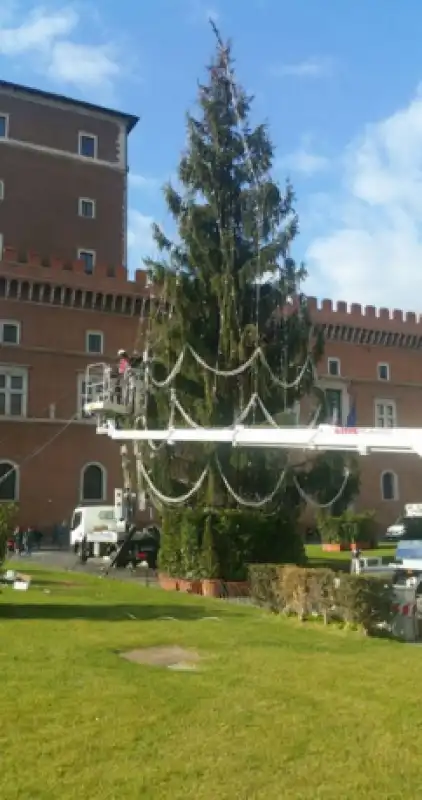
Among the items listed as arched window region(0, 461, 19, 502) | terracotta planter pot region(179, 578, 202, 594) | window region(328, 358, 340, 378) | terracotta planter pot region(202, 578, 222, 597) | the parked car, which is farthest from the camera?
window region(328, 358, 340, 378)

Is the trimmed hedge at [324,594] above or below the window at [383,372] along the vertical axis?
below

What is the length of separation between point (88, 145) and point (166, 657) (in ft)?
136

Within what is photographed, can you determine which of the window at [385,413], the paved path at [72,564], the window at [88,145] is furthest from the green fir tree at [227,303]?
the window at [385,413]

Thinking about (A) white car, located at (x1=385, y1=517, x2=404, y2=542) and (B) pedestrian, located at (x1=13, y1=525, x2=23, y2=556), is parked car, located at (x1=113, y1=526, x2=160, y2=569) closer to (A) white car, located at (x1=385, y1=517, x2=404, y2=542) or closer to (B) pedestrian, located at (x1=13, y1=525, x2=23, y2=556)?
(B) pedestrian, located at (x1=13, y1=525, x2=23, y2=556)

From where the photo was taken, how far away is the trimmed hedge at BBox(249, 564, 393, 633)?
11.2 meters

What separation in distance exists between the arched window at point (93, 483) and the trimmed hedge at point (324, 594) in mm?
26000

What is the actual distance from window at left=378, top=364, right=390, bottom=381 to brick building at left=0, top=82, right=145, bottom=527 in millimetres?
16612

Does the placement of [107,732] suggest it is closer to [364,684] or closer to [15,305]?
[364,684]

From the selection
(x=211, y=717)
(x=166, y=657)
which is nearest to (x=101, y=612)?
(x=166, y=657)

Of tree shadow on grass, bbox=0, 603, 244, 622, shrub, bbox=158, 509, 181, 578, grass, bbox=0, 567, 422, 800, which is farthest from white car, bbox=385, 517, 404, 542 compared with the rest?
grass, bbox=0, 567, 422, 800

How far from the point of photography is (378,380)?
49562mm

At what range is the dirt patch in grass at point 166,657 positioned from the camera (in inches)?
341

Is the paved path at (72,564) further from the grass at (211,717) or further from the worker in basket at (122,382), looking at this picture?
the grass at (211,717)

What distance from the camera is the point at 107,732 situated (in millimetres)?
5852
